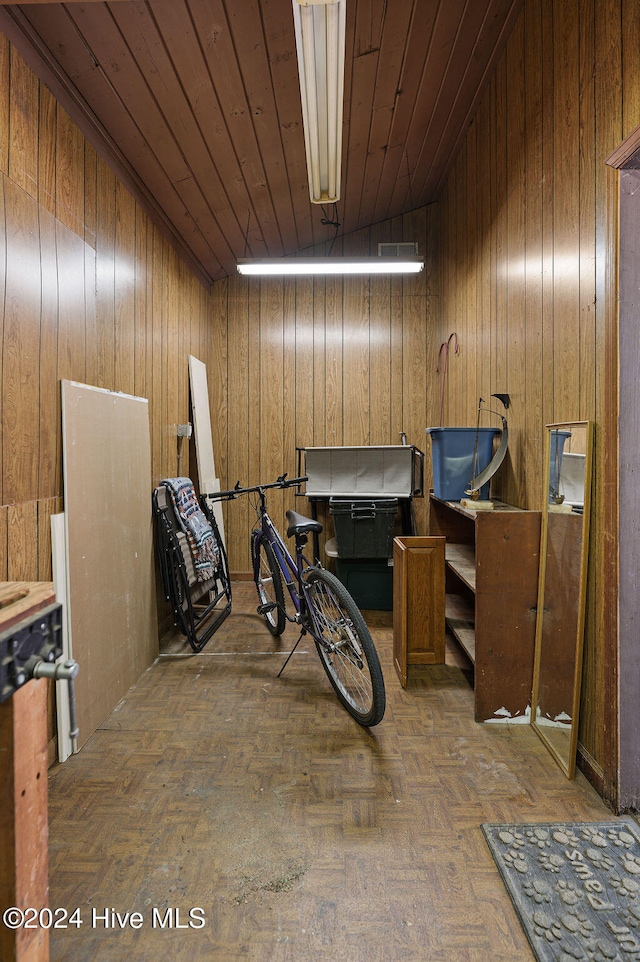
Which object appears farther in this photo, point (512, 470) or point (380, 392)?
point (380, 392)

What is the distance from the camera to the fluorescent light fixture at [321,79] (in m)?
1.55

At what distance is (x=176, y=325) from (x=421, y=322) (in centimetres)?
207

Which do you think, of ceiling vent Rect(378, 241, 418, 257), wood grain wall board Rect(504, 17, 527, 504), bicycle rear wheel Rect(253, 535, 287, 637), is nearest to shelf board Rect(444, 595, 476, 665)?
wood grain wall board Rect(504, 17, 527, 504)

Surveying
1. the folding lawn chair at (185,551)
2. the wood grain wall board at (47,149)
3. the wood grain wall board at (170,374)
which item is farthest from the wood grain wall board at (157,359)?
the wood grain wall board at (47,149)

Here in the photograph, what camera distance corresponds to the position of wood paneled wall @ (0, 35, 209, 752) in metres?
1.75

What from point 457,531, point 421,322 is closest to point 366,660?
point 457,531

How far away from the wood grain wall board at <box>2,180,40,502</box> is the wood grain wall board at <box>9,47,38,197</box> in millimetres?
71

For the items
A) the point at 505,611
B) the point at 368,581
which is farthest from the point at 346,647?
the point at 368,581

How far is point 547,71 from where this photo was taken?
2193 millimetres

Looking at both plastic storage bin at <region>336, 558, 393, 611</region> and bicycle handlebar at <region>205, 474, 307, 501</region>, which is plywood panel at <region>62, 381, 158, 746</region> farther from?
plastic storage bin at <region>336, 558, 393, 611</region>

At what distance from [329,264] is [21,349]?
1.97m

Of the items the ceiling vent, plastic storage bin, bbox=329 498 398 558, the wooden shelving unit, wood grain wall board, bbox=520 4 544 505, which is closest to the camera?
the wooden shelving unit

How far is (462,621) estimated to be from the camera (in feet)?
9.57

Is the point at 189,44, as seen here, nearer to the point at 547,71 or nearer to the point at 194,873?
the point at 547,71
